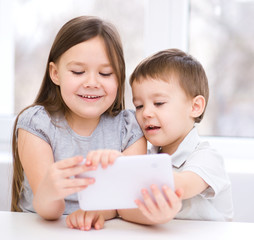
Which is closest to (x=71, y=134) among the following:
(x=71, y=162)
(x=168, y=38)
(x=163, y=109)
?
(x=163, y=109)

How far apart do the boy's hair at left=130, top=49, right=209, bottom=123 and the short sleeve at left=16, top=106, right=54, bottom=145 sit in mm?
264

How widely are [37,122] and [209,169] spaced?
46 centimetres

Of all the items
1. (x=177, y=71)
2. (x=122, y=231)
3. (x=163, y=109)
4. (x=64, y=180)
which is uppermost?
(x=177, y=71)

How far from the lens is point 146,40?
5.80ft

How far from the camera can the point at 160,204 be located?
30.2 inches

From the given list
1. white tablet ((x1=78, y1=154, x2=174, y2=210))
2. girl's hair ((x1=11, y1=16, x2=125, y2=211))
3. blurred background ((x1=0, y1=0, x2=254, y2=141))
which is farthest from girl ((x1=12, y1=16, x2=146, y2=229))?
blurred background ((x1=0, y1=0, x2=254, y2=141))

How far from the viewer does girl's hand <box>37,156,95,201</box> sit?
0.74 metres

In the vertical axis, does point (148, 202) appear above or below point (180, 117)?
below

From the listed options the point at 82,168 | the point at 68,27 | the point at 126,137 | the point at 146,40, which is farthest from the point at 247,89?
the point at 82,168

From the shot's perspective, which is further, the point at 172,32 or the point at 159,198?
the point at 172,32

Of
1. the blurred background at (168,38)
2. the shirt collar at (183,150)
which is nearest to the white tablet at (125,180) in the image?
the shirt collar at (183,150)

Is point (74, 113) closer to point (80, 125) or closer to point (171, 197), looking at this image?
point (80, 125)

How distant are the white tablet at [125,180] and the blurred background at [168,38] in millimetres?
926

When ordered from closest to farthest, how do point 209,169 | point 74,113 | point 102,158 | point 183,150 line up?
point 102,158 → point 209,169 → point 183,150 → point 74,113
